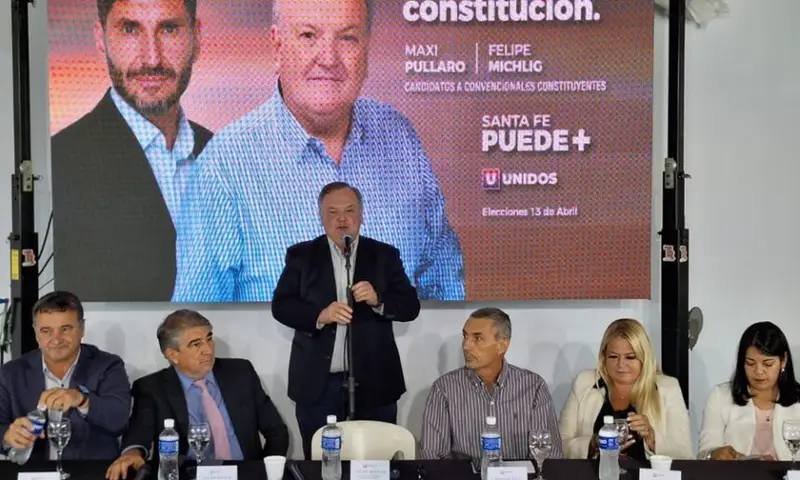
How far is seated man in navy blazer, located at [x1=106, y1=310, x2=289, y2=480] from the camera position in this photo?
3354 millimetres

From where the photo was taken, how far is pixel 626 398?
3508mm

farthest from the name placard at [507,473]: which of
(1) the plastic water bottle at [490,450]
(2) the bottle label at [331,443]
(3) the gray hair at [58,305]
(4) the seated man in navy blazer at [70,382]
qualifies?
(3) the gray hair at [58,305]

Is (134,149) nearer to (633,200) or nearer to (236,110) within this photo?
(236,110)

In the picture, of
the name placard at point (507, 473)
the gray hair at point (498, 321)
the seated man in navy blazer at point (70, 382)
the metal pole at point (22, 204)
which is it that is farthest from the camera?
the metal pole at point (22, 204)

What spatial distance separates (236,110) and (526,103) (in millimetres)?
1386

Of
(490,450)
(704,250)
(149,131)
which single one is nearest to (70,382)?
(149,131)

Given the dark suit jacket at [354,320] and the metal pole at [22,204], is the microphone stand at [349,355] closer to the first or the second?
the dark suit jacket at [354,320]

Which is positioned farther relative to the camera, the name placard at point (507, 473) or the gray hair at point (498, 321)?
the gray hair at point (498, 321)

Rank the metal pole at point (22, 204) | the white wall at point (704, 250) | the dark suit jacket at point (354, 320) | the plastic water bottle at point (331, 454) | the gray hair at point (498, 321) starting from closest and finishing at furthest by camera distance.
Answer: the plastic water bottle at point (331, 454)
the gray hair at point (498, 321)
the dark suit jacket at point (354, 320)
the metal pole at point (22, 204)
the white wall at point (704, 250)

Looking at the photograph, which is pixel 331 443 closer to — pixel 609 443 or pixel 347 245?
pixel 609 443

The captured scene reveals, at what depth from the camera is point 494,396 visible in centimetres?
345

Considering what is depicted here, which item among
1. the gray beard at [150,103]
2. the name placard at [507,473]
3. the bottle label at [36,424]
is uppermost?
the gray beard at [150,103]

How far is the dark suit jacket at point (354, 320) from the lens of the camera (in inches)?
160

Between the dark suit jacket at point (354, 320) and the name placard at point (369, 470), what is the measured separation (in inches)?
49.2
